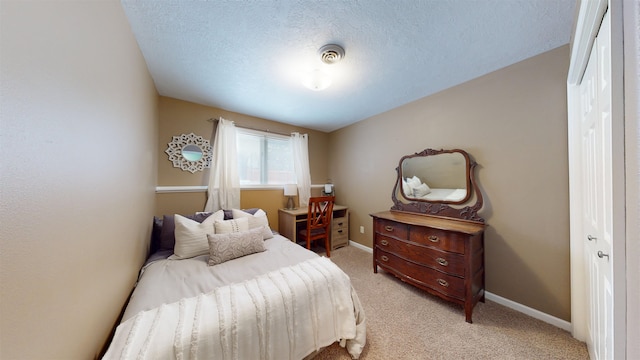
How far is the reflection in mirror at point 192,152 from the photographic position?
8.12 ft

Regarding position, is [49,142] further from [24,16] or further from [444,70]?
[444,70]

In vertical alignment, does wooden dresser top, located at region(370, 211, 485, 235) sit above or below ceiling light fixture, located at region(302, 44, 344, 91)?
below

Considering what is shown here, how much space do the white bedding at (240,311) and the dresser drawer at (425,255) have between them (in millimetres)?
895

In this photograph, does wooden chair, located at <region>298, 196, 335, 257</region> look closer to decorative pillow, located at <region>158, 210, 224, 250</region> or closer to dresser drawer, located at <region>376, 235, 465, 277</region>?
dresser drawer, located at <region>376, 235, 465, 277</region>

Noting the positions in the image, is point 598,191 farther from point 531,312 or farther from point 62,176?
point 62,176

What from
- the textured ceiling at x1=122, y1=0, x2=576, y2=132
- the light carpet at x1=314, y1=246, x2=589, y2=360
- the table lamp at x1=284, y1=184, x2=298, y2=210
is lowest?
the light carpet at x1=314, y1=246, x2=589, y2=360

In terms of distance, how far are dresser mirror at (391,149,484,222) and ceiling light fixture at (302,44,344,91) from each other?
1.52 metres

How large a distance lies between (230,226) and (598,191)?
2657 mm

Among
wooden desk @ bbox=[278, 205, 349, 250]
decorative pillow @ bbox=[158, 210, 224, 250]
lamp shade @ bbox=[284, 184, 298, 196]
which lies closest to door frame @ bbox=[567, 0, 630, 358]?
wooden desk @ bbox=[278, 205, 349, 250]

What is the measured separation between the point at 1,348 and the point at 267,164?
2.83 metres

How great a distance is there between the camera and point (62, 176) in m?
0.65

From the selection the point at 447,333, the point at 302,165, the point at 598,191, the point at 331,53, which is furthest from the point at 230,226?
the point at 598,191

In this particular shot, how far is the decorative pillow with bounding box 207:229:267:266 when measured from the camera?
5.27 feet

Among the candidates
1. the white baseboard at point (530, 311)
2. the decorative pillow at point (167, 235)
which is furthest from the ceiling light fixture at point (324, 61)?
the white baseboard at point (530, 311)
